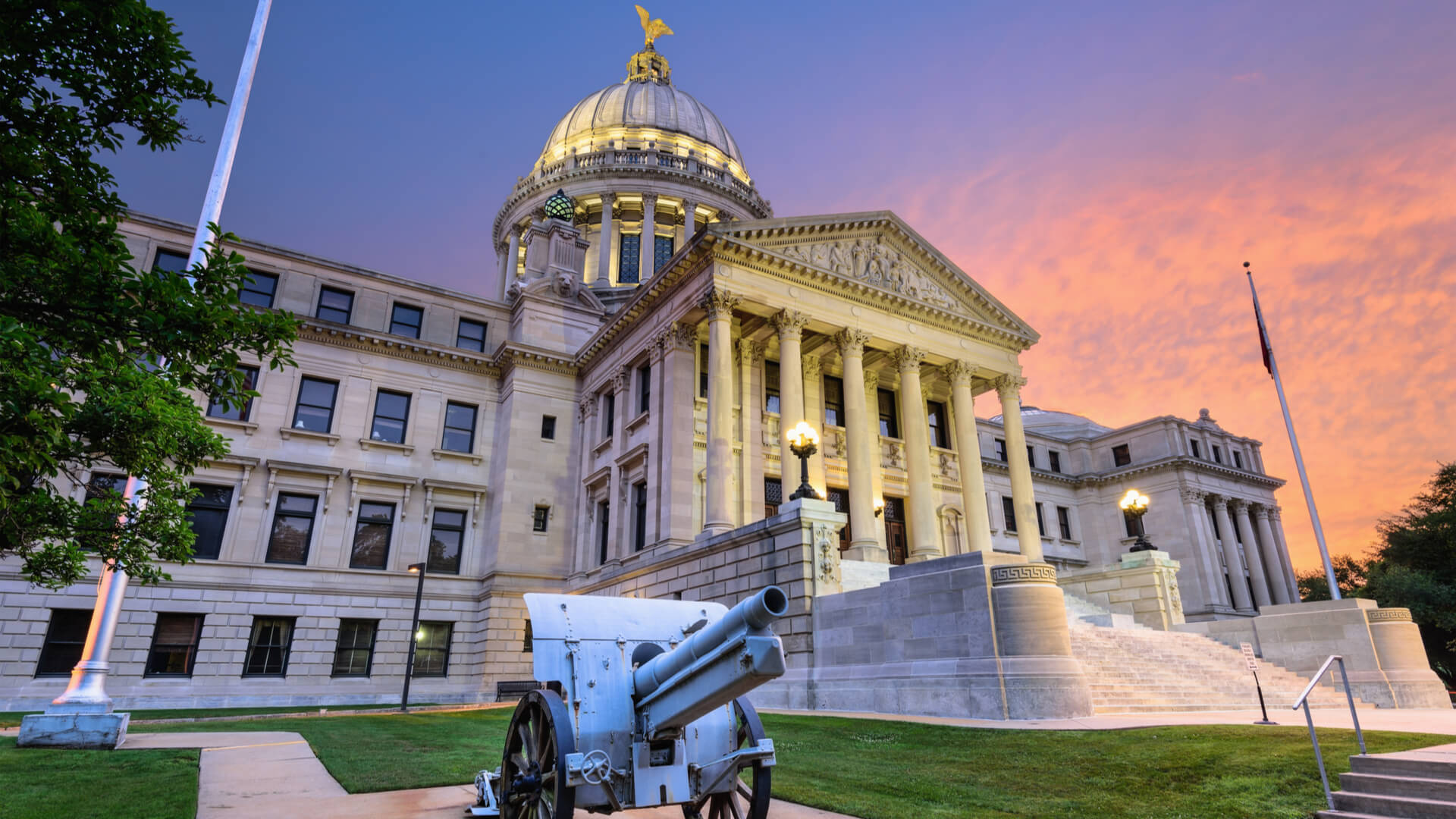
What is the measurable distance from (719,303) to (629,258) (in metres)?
36.3

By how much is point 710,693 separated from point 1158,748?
342 inches

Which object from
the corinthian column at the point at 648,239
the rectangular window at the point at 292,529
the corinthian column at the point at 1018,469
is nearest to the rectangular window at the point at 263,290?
the rectangular window at the point at 292,529

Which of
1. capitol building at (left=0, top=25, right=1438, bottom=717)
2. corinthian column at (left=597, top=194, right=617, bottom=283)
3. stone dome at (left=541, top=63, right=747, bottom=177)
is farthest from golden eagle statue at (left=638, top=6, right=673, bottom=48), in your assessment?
capitol building at (left=0, top=25, right=1438, bottom=717)

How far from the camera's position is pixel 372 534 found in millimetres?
32125

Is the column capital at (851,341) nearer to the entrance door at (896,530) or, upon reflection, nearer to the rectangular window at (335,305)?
the entrance door at (896,530)

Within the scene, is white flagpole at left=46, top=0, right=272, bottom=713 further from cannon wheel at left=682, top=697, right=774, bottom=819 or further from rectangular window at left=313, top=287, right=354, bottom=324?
rectangular window at left=313, top=287, right=354, bottom=324

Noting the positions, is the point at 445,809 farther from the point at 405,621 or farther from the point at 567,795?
the point at 405,621

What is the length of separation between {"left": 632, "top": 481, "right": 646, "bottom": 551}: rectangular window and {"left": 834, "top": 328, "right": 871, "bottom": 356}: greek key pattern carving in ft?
Result: 31.1

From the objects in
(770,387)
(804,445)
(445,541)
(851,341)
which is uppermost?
(851,341)

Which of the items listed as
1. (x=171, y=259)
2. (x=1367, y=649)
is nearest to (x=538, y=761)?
(x=1367, y=649)

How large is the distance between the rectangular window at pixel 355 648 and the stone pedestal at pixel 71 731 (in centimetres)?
1875

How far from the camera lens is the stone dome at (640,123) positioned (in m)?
65.7

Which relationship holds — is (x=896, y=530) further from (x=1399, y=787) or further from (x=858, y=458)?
(x=1399, y=787)

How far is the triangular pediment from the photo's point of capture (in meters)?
29.0
